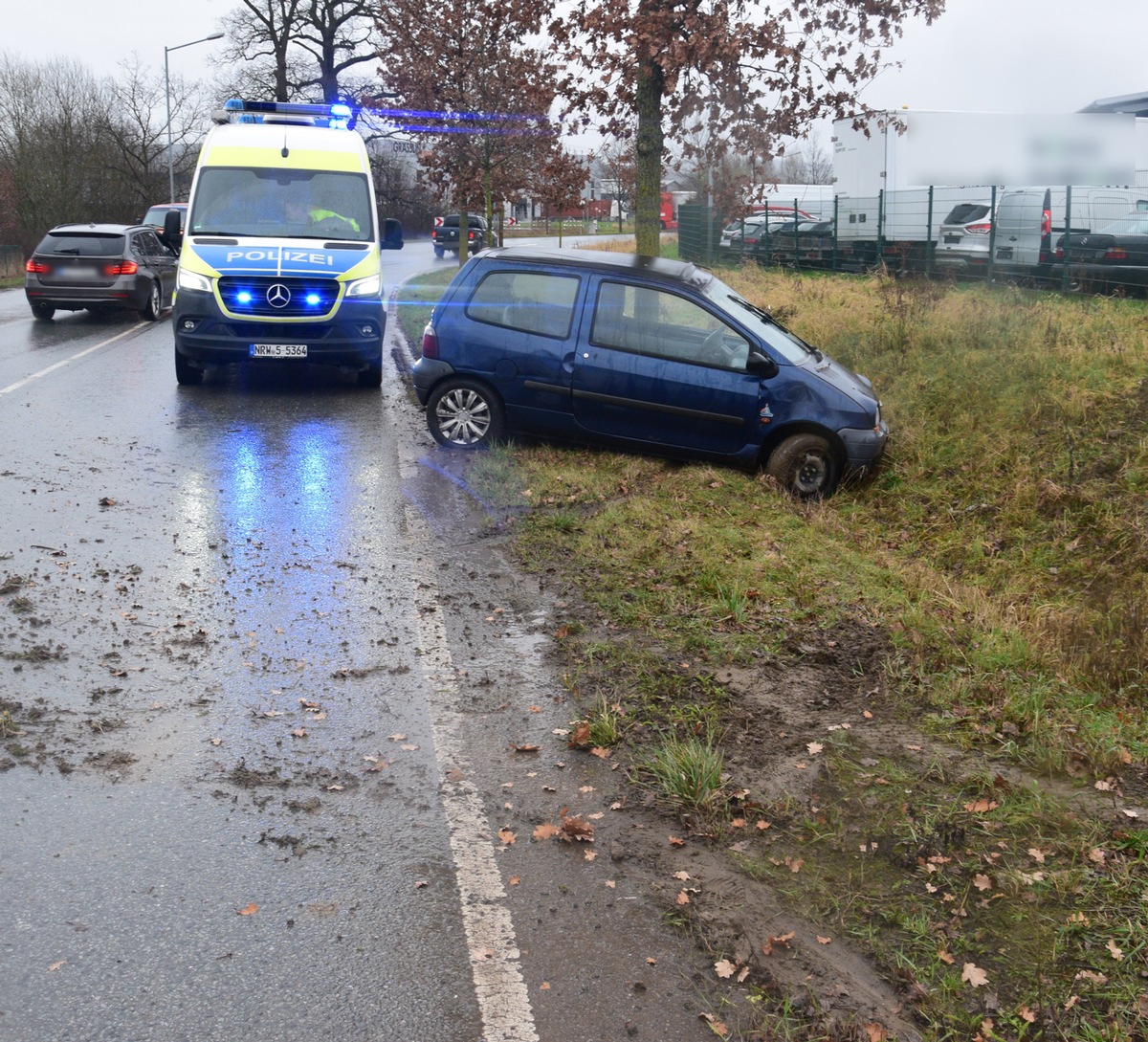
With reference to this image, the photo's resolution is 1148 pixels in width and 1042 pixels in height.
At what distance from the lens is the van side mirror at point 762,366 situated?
903 centimetres

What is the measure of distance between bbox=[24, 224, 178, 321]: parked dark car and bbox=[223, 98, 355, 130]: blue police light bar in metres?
5.51

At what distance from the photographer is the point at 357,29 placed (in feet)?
163

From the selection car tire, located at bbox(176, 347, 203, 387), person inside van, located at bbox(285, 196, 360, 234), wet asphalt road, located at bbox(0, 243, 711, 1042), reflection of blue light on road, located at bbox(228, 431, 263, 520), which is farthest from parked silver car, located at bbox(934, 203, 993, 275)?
wet asphalt road, located at bbox(0, 243, 711, 1042)

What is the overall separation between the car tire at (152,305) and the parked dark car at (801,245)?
14830 mm

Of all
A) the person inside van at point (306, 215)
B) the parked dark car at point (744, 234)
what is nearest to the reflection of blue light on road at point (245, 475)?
the person inside van at point (306, 215)

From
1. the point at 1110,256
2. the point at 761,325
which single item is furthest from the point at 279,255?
the point at 1110,256

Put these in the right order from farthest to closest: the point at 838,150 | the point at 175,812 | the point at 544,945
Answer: the point at 838,150, the point at 175,812, the point at 544,945

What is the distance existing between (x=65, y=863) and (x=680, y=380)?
6.39m

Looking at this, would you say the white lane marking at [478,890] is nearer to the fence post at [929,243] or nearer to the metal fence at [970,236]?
the metal fence at [970,236]

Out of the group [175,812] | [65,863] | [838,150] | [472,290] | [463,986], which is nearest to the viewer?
[463,986]

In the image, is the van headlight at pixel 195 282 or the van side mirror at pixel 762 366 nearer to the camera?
the van side mirror at pixel 762 366

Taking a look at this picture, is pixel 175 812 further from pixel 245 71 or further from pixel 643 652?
pixel 245 71

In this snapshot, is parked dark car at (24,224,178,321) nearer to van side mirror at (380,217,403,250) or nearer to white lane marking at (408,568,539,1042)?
van side mirror at (380,217,403,250)

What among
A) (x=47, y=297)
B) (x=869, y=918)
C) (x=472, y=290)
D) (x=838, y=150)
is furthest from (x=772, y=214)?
(x=869, y=918)
